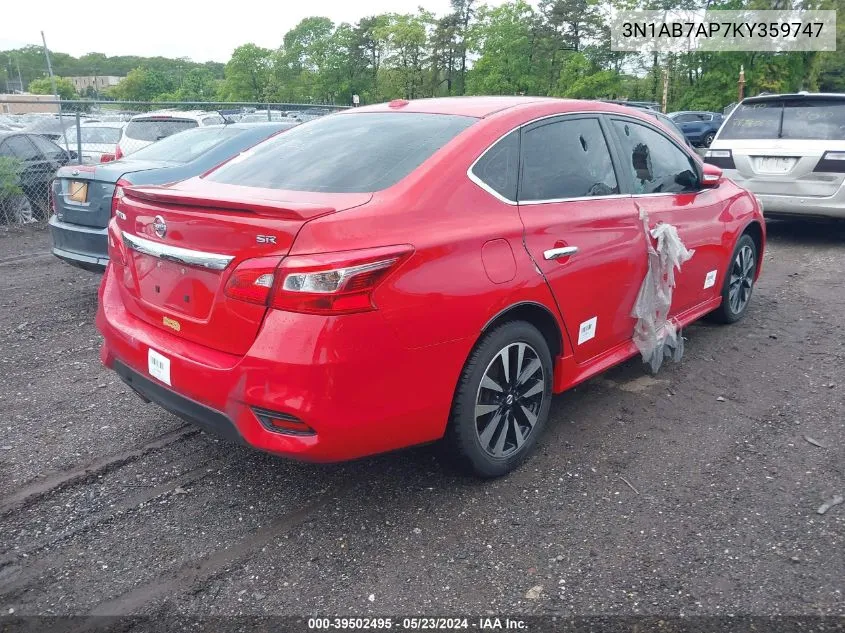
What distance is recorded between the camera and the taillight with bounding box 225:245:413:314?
2473mm

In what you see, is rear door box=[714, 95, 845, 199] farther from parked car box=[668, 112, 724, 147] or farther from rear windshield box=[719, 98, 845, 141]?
parked car box=[668, 112, 724, 147]

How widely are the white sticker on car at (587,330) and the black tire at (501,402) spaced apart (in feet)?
0.93

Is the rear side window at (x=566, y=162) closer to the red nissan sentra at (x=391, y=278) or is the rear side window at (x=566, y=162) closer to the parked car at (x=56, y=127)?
the red nissan sentra at (x=391, y=278)

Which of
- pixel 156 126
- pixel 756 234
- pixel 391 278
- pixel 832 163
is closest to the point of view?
pixel 391 278

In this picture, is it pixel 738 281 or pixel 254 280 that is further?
pixel 738 281

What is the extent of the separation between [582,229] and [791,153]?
19.4 feet

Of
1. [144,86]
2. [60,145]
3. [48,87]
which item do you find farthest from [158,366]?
[48,87]

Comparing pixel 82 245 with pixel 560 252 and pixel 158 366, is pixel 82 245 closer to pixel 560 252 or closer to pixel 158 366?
pixel 158 366

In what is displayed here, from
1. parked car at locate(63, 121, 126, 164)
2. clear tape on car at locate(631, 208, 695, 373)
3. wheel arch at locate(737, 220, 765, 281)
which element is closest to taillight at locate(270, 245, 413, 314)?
clear tape on car at locate(631, 208, 695, 373)

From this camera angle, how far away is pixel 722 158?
8617 millimetres

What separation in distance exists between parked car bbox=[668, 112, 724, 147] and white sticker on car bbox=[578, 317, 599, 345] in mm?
26176

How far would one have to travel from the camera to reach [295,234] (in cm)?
253

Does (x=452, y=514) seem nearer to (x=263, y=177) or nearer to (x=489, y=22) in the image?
(x=263, y=177)

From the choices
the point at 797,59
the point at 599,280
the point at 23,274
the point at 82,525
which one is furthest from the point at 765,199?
the point at 797,59
